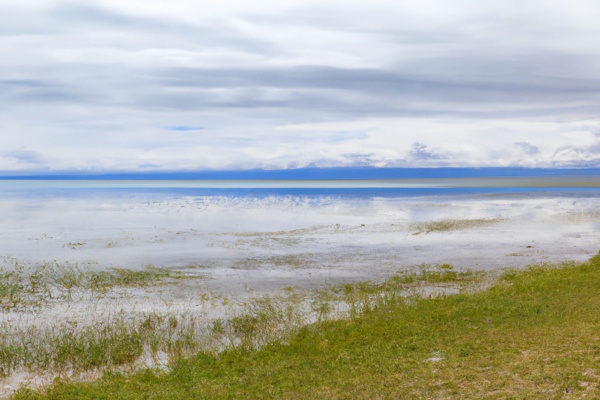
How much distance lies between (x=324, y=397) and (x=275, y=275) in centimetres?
1536

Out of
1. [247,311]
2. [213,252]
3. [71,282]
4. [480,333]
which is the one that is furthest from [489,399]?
[213,252]

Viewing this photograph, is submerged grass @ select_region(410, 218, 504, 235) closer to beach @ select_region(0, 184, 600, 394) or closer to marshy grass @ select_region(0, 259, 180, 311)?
beach @ select_region(0, 184, 600, 394)

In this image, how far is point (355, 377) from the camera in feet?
38.8

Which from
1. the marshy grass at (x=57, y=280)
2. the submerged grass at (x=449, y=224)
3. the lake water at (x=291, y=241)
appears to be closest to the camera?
the marshy grass at (x=57, y=280)

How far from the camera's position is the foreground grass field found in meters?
10.9

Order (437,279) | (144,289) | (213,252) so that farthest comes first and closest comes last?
(213,252), (437,279), (144,289)

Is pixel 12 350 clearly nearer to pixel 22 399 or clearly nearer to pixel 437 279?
pixel 22 399

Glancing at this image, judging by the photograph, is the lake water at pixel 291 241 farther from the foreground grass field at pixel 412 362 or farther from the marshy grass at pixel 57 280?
the foreground grass field at pixel 412 362

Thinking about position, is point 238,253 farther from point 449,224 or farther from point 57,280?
point 449,224

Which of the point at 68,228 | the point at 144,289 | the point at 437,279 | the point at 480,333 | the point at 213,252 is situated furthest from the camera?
the point at 68,228

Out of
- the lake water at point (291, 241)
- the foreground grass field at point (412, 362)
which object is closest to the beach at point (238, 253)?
the lake water at point (291, 241)

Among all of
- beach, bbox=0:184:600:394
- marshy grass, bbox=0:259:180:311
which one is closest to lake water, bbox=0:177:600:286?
beach, bbox=0:184:600:394

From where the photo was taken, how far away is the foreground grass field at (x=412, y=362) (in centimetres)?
1089

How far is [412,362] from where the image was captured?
12484 millimetres
